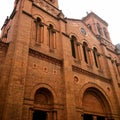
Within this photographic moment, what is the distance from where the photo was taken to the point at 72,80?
1273 cm

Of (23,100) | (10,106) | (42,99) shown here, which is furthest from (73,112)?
(10,106)

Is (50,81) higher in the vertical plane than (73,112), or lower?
higher

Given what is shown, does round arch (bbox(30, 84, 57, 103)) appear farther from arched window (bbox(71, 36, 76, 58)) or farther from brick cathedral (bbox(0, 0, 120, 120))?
arched window (bbox(71, 36, 76, 58))

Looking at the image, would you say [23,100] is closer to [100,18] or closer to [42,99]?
[42,99]

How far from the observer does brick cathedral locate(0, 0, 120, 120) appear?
30.9 feet

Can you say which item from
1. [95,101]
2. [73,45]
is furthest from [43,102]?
[73,45]

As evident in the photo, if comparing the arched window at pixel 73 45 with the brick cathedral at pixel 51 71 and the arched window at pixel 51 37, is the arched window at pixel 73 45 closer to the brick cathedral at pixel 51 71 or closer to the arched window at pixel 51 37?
the brick cathedral at pixel 51 71

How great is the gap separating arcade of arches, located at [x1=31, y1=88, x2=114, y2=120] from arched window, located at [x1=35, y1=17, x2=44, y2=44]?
171 inches

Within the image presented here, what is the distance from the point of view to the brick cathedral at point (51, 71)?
9.41 metres

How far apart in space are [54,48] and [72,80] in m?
3.25

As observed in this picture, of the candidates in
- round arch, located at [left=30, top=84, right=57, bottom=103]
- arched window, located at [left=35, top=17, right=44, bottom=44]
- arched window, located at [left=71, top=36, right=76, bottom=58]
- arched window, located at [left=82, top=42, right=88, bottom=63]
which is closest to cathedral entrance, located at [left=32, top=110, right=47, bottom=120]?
round arch, located at [left=30, top=84, right=57, bottom=103]

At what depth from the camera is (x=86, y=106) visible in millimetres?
13656

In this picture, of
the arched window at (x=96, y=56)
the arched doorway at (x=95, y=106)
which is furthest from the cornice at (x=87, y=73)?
the arched window at (x=96, y=56)

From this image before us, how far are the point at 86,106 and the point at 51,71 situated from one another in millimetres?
4616
